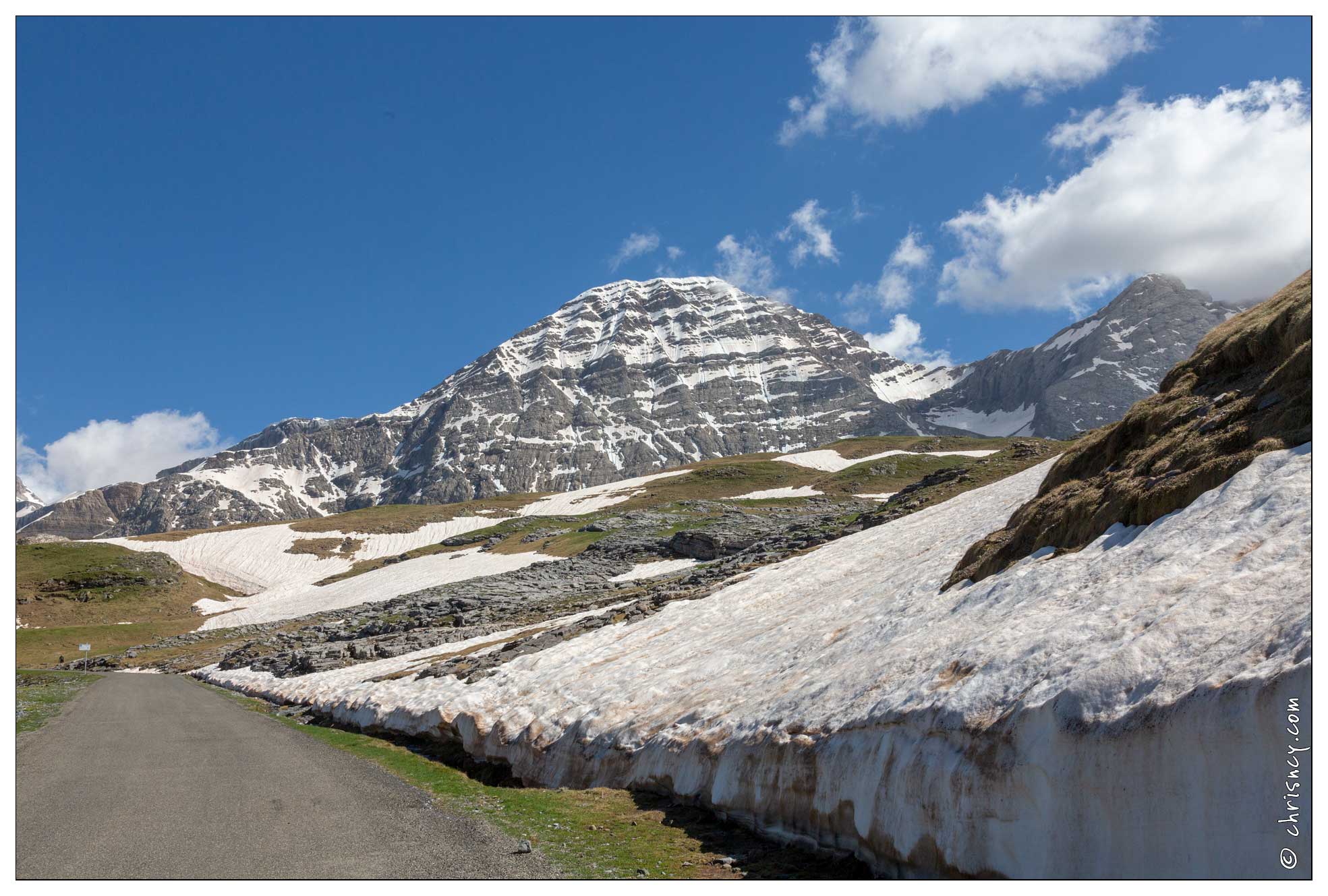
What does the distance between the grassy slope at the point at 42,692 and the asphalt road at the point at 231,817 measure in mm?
8024

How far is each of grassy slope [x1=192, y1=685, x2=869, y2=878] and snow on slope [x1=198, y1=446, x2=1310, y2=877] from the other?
0.42m

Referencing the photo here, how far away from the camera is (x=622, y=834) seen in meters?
13.1

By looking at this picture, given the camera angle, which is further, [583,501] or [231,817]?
[583,501]

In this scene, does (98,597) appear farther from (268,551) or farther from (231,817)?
(231,817)

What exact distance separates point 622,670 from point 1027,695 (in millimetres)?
14303

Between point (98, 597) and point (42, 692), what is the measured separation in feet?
257

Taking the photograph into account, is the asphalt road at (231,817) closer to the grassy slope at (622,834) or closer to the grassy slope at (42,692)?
the grassy slope at (622,834)

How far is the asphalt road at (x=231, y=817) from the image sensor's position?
11.5 m

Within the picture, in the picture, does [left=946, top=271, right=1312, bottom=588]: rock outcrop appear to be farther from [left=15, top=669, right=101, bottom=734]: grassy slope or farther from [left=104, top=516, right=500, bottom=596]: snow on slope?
[left=104, top=516, right=500, bottom=596]: snow on slope

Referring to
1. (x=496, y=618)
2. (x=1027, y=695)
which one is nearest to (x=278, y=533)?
(x=496, y=618)

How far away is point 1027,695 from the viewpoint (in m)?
8.70

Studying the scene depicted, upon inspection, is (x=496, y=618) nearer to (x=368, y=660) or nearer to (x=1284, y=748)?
(x=368, y=660)

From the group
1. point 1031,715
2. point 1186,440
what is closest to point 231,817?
point 1031,715

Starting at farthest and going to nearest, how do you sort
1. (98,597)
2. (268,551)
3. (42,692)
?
(268,551), (98,597), (42,692)
